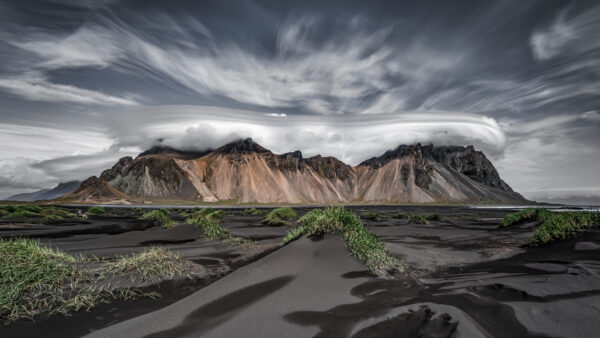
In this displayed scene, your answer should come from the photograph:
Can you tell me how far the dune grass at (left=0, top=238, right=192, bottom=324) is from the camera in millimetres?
4301

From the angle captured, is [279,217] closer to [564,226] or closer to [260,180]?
[564,226]

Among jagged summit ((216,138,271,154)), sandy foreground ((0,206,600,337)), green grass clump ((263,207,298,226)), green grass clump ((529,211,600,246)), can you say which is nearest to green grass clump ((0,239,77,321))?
sandy foreground ((0,206,600,337))

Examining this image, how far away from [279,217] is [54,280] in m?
19.0

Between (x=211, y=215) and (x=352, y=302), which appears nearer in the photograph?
(x=352, y=302)

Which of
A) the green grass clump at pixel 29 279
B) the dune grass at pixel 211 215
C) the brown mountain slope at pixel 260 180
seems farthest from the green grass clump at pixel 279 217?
the brown mountain slope at pixel 260 180

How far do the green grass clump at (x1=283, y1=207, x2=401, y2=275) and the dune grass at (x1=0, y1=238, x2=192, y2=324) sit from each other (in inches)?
159

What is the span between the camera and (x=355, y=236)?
7441 millimetres

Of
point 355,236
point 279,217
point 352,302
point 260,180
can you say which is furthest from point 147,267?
point 260,180

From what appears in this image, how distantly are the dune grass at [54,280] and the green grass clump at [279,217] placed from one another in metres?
14.1

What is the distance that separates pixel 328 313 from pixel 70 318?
400 centimetres

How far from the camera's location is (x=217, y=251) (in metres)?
9.69

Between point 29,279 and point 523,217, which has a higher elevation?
point 523,217

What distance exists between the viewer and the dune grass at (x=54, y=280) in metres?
4.30

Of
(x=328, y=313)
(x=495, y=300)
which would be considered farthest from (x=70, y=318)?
(x=495, y=300)
